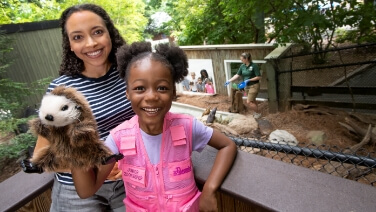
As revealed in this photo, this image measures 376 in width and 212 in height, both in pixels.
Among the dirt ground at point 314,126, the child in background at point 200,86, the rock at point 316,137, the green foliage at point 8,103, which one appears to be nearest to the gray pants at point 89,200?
the green foliage at point 8,103

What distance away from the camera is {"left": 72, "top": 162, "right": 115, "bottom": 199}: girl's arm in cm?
103

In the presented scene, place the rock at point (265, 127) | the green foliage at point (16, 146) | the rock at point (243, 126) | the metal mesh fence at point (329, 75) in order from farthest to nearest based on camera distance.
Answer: the metal mesh fence at point (329, 75)
the rock at point (265, 127)
the rock at point (243, 126)
the green foliage at point (16, 146)

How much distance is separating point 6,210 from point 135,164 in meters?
0.70

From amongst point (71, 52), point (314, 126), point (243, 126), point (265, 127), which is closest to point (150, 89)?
point (71, 52)

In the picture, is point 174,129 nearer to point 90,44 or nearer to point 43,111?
point 43,111

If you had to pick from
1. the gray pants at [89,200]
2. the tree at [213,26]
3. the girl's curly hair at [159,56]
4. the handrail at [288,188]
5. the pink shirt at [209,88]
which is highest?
the tree at [213,26]

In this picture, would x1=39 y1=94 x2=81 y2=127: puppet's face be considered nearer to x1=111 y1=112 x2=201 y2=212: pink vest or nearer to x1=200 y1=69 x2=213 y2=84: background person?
x1=111 y1=112 x2=201 y2=212: pink vest

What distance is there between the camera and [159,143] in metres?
1.23

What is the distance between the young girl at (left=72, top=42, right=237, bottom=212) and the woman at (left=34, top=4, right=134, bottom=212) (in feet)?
0.83

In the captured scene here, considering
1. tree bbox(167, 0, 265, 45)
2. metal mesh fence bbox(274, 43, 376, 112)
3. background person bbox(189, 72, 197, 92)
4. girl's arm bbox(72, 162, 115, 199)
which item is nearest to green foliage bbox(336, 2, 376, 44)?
metal mesh fence bbox(274, 43, 376, 112)

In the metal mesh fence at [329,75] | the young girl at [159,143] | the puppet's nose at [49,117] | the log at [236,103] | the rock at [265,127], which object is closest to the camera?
the puppet's nose at [49,117]

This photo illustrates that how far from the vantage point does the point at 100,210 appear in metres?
1.41

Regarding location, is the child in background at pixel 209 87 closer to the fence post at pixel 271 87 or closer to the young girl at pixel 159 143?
the fence post at pixel 271 87

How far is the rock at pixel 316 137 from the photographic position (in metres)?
4.07
